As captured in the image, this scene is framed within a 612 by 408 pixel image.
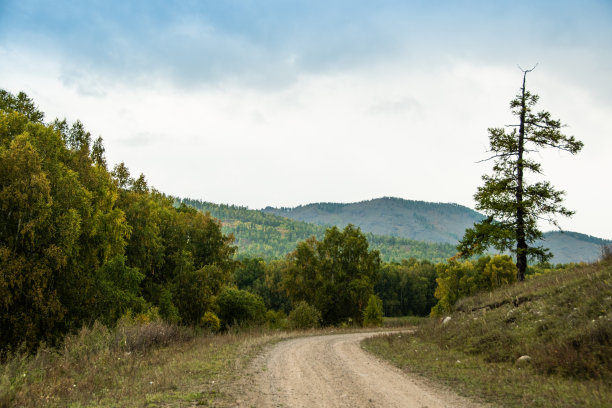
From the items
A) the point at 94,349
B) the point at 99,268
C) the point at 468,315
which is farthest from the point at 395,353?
the point at 99,268

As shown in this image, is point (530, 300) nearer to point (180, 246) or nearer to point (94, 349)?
point (94, 349)

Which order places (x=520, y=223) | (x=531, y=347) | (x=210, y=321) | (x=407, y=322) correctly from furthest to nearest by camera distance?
1. (x=407, y=322)
2. (x=210, y=321)
3. (x=520, y=223)
4. (x=531, y=347)

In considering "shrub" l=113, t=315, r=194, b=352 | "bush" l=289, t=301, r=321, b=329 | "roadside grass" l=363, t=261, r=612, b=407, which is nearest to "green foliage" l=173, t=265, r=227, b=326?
"bush" l=289, t=301, r=321, b=329

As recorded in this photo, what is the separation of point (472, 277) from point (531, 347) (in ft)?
228

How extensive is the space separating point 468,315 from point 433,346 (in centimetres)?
355

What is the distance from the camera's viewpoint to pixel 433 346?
661 inches

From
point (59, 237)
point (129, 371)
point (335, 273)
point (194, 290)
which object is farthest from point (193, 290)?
point (129, 371)

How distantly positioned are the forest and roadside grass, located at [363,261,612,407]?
12865 millimetres

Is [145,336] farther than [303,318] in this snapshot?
No

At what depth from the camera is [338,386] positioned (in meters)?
9.75

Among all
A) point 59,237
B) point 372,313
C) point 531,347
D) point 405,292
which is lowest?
point 405,292

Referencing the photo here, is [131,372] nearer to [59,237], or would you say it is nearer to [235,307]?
[59,237]

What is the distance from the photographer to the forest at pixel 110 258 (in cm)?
1866

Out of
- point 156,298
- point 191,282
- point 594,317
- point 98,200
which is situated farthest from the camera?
point 191,282
